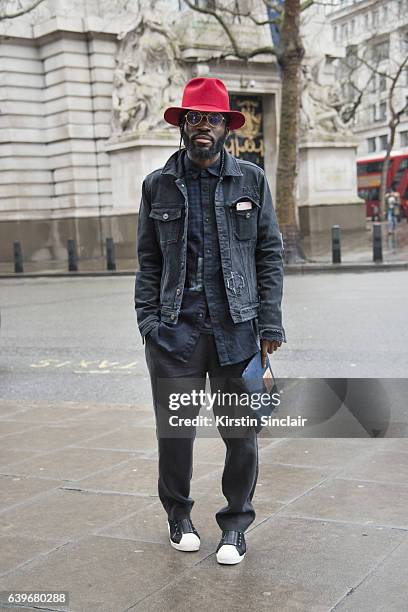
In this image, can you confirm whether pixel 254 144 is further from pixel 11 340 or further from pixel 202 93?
pixel 202 93

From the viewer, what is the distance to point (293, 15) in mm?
21922

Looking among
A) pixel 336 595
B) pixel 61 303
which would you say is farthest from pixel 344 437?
pixel 61 303

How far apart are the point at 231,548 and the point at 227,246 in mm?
1216

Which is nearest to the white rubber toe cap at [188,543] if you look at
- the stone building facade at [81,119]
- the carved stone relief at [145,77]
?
the stone building facade at [81,119]

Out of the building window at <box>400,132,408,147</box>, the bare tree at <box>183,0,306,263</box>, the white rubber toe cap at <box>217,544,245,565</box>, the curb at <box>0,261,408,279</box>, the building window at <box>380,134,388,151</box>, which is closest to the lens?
the white rubber toe cap at <box>217,544,245,565</box>

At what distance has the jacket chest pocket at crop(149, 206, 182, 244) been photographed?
362 centimetres

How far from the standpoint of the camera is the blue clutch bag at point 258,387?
3602mm

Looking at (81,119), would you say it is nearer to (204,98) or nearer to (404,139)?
(204,98)

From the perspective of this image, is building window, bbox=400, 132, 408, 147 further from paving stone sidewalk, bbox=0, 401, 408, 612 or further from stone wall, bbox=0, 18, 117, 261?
paving stone sidewalk, bbox=0, 401, 408, 612

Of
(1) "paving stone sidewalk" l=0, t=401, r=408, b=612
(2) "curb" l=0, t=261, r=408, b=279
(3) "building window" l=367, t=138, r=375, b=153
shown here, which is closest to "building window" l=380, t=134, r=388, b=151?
(3) "building window" l=367, t=138, r=375, b=153

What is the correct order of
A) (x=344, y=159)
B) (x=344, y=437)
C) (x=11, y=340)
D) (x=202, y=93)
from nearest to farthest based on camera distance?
(x=202, y=93)
(x=344, y=437)
(x=11, y=340)
(x=344, y=159)

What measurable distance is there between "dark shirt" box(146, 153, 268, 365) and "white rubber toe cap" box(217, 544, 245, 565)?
29.2 inches

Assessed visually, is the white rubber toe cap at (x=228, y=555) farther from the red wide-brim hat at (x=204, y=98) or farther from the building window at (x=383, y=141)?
the building window at (x=383, y=141)

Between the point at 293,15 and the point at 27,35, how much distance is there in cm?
1064
